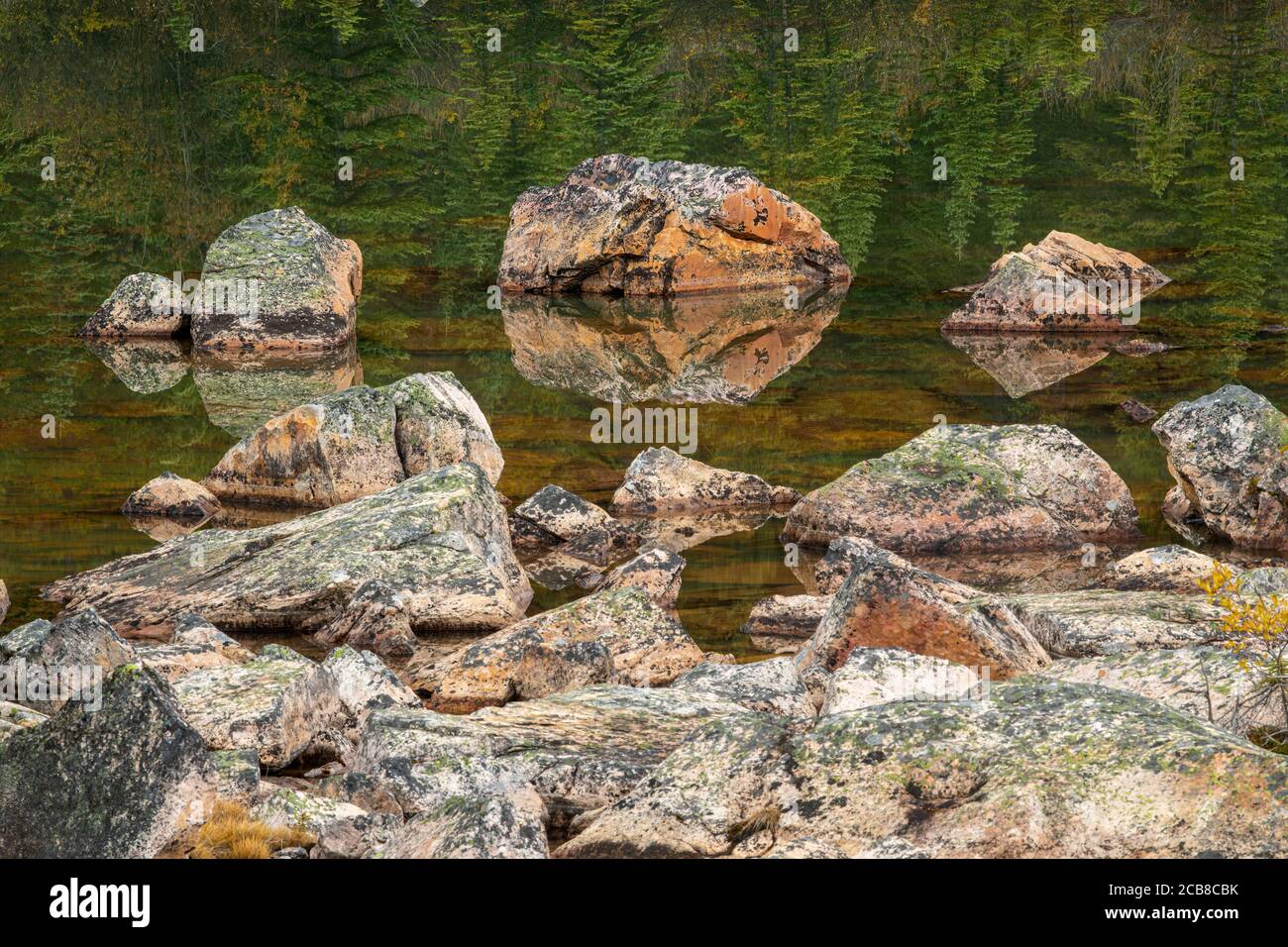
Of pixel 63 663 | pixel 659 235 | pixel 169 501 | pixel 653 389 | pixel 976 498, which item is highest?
pixel 659 235

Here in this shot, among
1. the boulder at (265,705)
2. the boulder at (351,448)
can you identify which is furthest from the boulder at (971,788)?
the boulder at (351,448)

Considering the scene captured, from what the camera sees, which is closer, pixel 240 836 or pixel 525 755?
pixel 240 836

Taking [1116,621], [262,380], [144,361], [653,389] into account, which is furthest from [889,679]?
[144,361]

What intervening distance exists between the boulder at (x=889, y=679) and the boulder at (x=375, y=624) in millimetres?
4212

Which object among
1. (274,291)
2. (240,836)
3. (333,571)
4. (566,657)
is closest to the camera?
(240,836)

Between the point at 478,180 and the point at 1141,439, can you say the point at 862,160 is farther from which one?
the point at 1141,439

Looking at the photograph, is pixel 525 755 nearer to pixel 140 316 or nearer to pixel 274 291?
pixel 274 291

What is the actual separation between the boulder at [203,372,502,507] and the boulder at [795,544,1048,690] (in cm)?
682

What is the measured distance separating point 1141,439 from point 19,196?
29.6 meters

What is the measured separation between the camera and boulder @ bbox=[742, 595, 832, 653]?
50.2 feet

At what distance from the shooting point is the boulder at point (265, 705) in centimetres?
1167

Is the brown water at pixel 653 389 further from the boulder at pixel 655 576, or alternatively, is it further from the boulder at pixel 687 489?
the boulder at pixel 687 489

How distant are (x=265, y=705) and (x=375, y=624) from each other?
314 centimetres

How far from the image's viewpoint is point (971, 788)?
9.21 metres
